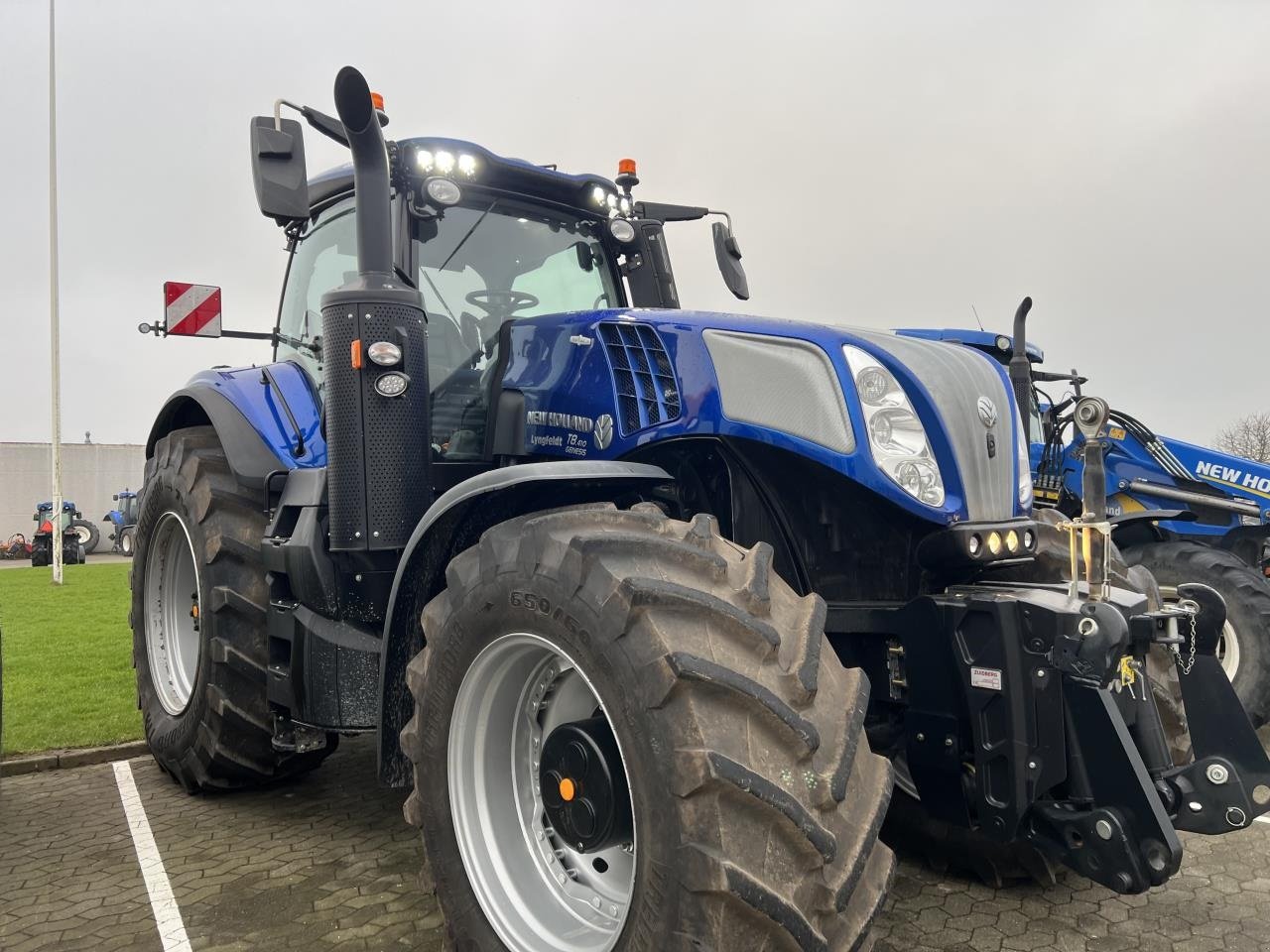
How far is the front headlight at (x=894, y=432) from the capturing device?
255 centimetres

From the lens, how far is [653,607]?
2.08 meters

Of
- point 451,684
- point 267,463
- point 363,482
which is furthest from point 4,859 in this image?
point 451,684

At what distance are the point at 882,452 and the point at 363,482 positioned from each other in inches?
68.4

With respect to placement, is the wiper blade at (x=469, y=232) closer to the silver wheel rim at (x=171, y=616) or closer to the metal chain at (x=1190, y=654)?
the silver wheel rim at (x=171, y=616)

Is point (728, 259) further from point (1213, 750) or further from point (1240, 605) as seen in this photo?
point (1240, 605)

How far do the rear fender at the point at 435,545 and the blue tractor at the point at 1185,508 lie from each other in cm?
406

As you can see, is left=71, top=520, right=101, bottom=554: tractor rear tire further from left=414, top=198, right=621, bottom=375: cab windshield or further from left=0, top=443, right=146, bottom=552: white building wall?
left=414, top=198, right=621, bottom=375: cab windshield

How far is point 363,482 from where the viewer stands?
3238mm

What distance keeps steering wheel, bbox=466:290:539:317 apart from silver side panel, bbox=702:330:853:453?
1.29m

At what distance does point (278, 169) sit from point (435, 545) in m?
1.31

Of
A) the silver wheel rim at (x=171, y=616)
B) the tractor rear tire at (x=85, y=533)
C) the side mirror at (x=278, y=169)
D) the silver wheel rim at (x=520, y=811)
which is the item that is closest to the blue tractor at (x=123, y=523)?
the tractor rear tire at (x=85, y=533)

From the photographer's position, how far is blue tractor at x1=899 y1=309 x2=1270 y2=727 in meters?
5.94

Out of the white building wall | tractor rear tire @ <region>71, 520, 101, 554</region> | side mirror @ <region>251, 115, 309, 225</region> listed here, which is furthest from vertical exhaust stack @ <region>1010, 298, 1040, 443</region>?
the white building wall

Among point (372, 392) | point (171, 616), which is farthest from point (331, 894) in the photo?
point (171, 616)
